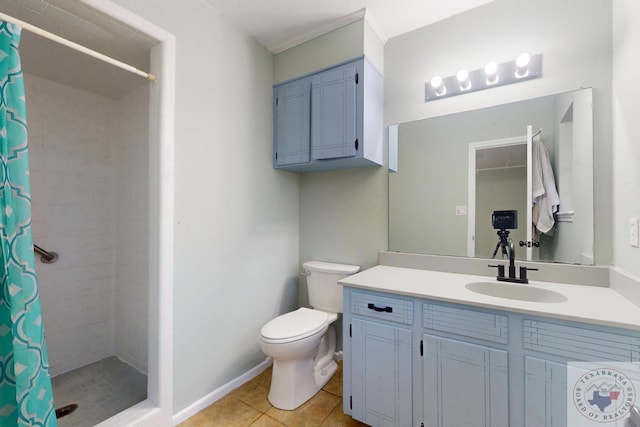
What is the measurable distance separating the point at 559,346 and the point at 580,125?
1205 mm

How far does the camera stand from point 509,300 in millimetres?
1206

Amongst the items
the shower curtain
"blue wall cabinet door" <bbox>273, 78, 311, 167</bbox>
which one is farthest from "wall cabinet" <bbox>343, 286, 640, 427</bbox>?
the shower curtain

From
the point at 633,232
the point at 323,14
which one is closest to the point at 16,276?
the point at 323,14

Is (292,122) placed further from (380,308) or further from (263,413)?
(263,413)

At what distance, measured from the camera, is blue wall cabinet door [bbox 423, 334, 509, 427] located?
115 cm

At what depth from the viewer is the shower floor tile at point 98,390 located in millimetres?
1648

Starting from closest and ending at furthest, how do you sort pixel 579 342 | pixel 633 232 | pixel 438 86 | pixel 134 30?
1. pixel 579 342
2. pixel 633 232
3. pixel 134 30
4. pixel 438 86

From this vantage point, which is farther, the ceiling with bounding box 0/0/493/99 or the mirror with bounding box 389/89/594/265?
the mirror with bounding box 389/89/594/265

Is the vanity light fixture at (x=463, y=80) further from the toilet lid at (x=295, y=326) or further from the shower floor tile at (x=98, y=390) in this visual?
the shower floor tile at (x=98, y=390)

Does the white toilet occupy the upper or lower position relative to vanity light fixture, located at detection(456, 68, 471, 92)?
lower

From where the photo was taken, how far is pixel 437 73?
73.9 inches

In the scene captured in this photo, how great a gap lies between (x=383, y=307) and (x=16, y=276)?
1545mm

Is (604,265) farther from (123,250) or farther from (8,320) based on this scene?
(123,250)

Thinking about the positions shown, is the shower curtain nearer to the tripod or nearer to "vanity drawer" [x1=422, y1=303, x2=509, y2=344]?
"vanity drawer" [x1=422, y1=303, x2=509, y2=344]
